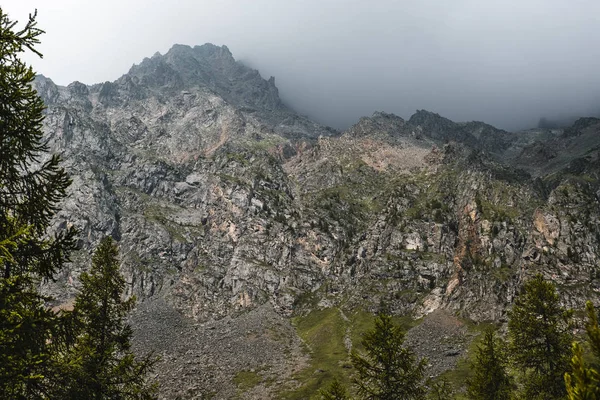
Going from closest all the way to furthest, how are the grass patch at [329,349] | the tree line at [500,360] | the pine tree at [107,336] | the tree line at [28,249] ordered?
the tree line at [28,249], the pine tree at [107,336], the tree line at [500,360], the grass patch at [329,349]

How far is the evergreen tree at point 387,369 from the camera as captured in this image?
86.3 ft

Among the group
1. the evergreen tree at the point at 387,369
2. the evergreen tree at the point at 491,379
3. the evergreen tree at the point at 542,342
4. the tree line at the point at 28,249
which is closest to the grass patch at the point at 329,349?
the evergreen tree at the point at 491,379

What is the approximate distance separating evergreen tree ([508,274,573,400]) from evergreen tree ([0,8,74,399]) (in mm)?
32384

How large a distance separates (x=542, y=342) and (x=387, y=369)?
1422 centimetres

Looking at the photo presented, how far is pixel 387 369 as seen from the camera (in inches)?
1064

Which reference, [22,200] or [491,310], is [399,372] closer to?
[22,200]

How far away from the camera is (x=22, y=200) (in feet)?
47.9

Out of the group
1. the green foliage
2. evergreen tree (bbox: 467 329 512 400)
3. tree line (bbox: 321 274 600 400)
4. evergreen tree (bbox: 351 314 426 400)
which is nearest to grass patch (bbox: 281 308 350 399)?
evergreen tree (bbox: 467 329 512 400)

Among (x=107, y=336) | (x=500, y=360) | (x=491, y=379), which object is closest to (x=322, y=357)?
(x=491, y=379)

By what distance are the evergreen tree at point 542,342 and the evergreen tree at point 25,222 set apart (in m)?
32.4

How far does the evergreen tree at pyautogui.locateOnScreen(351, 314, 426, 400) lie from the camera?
2631 centimetres

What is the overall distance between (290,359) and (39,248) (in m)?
165

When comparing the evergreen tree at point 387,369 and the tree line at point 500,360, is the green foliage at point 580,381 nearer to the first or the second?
the tree line at point 500,360

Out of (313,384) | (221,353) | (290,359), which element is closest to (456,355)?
(313,384)
